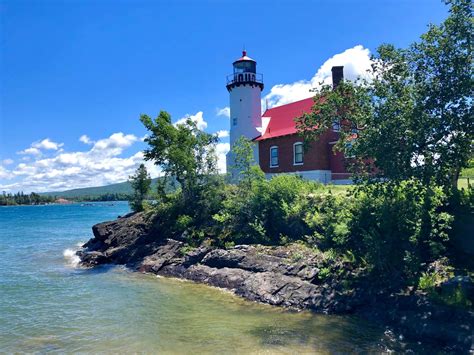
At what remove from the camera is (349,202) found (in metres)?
14.7

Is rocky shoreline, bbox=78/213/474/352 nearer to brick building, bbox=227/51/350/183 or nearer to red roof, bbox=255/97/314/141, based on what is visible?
brick building, bbox=227/51/350/183

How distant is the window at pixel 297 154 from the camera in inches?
1102

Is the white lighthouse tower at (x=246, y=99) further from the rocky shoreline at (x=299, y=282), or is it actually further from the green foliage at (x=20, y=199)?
the green foliage at (x=20, y=199)

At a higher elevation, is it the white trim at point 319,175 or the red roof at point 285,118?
the red roof at point 285,118

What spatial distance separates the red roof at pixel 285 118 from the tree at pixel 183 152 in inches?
279

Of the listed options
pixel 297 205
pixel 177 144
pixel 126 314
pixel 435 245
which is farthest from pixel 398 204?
pixel 177 144

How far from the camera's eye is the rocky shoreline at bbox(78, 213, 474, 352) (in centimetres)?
901

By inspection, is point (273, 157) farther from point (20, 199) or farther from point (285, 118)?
point (20, 199)

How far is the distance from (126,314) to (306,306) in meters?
5.63

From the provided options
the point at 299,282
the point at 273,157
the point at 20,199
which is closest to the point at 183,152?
the point at 273,157

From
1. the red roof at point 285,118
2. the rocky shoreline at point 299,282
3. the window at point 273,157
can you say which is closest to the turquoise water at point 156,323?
the rocky shoreline at point 299,282

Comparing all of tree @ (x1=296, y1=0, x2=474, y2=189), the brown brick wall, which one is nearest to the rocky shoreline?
tree @ (x1=296, y1=0, x2=474, y2=189)

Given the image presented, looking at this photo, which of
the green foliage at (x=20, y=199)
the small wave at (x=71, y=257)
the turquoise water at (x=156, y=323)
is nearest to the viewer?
the turquoise water at (x=156, y=323)

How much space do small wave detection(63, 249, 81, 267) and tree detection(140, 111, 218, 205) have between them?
740 cm
